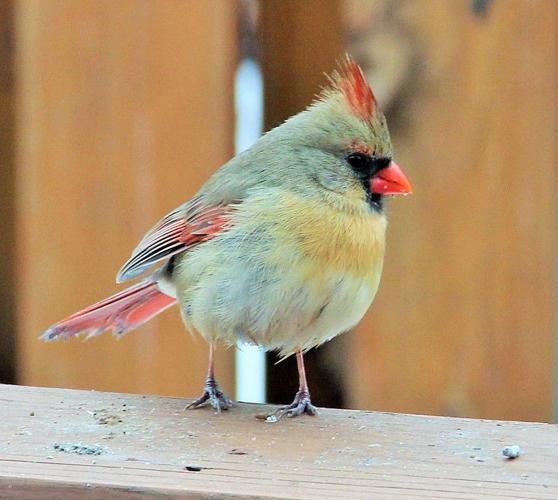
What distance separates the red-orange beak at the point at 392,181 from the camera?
8.55 feet

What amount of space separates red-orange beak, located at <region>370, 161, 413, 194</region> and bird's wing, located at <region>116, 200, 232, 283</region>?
1.00 ft

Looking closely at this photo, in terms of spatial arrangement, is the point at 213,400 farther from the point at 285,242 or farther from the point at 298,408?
the point at 285,242

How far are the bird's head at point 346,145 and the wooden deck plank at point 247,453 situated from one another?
0.49 m

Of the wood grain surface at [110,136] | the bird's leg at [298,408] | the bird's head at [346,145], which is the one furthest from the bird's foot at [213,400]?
the bird's head at [346,145]

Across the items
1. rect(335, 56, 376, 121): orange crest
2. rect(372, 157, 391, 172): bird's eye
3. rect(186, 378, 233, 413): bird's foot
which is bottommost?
rect(186, 378, 233, 413): bird's foot

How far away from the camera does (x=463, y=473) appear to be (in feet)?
6.52

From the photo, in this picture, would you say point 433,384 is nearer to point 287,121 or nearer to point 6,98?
point 287,121

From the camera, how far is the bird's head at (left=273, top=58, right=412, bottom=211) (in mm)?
2607

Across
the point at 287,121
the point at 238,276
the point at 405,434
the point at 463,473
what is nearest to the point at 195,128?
the point at 287,121

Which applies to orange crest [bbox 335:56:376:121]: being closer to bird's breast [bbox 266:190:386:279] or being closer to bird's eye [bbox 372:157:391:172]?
bird's eye [bbox 372:157:391:172]

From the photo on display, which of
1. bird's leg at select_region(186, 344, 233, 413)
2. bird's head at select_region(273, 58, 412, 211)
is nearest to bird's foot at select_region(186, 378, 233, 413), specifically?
bird's leg at select_region(186, 344, 233, 413)

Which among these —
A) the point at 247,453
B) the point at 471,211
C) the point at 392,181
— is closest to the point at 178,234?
the point at 392,181

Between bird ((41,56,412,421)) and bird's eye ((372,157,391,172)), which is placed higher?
bird's eye ((372,157,391,172))

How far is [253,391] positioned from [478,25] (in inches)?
37.5
